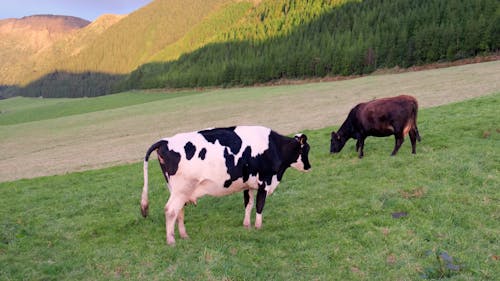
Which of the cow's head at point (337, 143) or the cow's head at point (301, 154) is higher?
the cow's head at point (301, 154)

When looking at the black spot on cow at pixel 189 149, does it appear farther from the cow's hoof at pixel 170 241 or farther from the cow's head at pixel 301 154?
the cow's head at pixel 301 154

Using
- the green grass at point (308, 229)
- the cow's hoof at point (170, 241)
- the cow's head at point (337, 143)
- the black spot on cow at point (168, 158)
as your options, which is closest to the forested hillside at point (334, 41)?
the cow's head at point (337, 143)

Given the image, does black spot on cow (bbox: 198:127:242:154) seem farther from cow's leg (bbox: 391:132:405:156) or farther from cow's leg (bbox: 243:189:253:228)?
cow's leg (bbox: 391:132:405:156)

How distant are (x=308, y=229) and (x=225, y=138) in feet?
10.1

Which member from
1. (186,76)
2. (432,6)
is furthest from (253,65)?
(432,6)

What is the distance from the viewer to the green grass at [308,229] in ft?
24.8

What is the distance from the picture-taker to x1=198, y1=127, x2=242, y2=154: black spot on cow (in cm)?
927

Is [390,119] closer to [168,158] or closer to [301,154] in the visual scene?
[301,154]

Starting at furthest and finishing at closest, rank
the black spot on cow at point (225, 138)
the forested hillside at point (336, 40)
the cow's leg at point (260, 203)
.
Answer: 1. the forested hillside at point (336, 40)
2. the cow's leg at point (260, 203)
3. the black spot on cow at point (225, 138)

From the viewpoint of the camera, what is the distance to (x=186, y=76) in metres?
142

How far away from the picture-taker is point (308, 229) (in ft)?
31.2

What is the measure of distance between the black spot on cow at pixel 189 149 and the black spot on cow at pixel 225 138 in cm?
43

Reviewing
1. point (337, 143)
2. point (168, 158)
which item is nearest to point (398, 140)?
point (337, 143)

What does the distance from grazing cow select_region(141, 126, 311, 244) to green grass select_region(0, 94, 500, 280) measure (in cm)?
96
